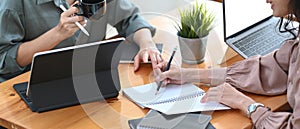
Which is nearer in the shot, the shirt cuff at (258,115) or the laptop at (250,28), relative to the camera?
the shirt cuff at (258,115)

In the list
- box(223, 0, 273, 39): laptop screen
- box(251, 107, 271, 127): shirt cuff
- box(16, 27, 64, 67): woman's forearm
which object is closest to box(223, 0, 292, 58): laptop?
box(223, 0, 273, 39): laptop screen


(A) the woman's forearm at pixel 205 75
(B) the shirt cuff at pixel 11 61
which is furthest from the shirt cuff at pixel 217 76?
(B) the shirt cuff at pixel 11 61

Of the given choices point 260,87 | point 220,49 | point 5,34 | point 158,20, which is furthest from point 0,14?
point 260,87

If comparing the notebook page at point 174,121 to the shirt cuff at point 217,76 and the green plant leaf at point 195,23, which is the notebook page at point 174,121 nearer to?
the shirt cuff at point 217,76

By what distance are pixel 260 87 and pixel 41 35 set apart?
791 mm

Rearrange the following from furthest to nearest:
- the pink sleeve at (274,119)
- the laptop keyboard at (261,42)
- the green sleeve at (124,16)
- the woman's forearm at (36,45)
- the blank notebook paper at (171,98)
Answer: the green sleeve at (124,16) → the laptop keyboard at (261,42) → the woman's forearm at (36,45) → the blank notebook paper at (171,98) → the pink sleeve at (274,119)

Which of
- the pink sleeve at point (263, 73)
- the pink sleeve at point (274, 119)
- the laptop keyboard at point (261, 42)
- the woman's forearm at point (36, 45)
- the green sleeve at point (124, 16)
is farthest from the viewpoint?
the green sleeve at point (124, 16)

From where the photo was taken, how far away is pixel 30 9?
6.08ft

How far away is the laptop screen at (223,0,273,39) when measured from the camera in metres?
1.90

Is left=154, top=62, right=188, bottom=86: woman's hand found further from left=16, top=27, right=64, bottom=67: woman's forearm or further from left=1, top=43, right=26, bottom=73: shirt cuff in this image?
left=1, top=43, right=26, bottom=73: shirt cuff

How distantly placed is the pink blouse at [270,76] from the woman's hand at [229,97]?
49mm

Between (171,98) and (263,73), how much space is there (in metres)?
0.33

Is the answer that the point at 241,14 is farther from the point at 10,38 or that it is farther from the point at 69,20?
the point at 10,38

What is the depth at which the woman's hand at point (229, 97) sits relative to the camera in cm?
154
